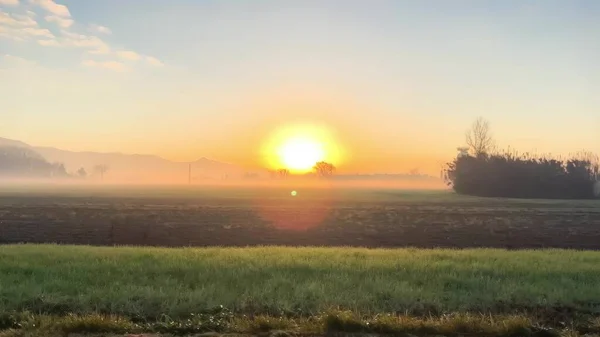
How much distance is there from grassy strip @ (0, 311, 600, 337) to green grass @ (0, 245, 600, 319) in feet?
3.33

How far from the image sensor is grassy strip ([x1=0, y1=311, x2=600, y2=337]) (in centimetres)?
852

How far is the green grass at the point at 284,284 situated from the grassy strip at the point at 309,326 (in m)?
1.01

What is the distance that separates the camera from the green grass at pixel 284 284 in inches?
421

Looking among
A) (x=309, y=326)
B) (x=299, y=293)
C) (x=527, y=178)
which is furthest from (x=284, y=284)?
(x=527, y=178)

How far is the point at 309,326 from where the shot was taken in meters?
8.75

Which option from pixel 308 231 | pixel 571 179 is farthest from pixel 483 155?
pixel 308 231

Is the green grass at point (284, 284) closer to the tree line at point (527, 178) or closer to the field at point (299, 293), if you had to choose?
the field at point (299, 293)

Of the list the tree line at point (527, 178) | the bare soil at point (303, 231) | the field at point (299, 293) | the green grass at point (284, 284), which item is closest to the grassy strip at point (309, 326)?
the field at point (299, 293)

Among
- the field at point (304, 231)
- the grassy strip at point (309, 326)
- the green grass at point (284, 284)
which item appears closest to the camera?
the grassy strip at point (309, 326)

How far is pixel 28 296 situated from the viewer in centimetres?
1117

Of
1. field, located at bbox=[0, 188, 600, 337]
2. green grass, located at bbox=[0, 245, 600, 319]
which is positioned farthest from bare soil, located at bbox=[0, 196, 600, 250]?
green grass, located at bbox=[0, 245, 600, 319]

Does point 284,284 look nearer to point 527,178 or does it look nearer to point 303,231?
point 303,231

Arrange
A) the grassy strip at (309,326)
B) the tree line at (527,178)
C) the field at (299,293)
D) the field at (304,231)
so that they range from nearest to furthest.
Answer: the grassy strip at (309,326) < the field at (299,293) < the field at (304,231) < the tree line at (527,178)

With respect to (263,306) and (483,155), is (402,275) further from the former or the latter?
(483,155)
